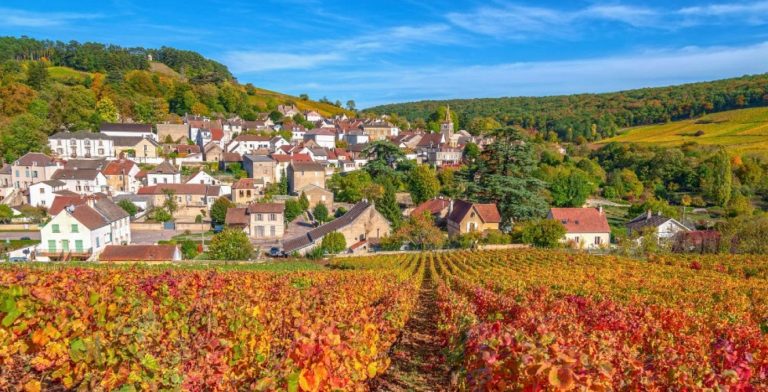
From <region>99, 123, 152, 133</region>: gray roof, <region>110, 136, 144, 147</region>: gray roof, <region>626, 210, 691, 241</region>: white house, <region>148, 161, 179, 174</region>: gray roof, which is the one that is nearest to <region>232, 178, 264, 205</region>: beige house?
<region>148, 161, 179, 174</region>: gray roof

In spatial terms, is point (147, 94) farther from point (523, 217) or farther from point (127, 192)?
point (523, 217)

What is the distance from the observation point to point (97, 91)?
299 ft

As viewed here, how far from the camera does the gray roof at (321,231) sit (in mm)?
41562

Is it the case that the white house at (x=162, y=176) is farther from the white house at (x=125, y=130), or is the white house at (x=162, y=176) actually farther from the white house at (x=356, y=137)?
the white house at (x=356, y=137)

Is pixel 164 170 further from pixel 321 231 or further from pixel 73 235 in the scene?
pixel 321 231

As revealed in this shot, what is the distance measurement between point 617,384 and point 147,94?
367 feet

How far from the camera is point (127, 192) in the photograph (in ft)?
197

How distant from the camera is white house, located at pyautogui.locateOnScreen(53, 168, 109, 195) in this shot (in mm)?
57250

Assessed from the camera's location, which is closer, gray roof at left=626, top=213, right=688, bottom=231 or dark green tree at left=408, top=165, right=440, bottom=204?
gray roof at left=626, top=213, right=688, bottom=231

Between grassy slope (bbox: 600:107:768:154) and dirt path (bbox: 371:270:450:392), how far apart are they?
9728cm

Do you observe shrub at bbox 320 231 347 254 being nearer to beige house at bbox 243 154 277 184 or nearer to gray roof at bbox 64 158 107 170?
beige house at bbox 243 154 277 184

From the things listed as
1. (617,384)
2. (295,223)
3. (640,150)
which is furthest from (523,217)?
(640,150)

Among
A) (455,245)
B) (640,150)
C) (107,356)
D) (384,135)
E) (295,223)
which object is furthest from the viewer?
(384,135)

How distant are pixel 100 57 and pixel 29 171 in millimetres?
74292
